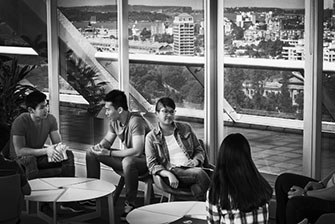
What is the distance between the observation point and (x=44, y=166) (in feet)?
24.6

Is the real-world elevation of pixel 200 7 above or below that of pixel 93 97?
above

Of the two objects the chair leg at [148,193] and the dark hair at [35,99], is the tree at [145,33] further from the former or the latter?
the chair leg at [148,193]

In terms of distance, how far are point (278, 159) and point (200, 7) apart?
73.5 inches

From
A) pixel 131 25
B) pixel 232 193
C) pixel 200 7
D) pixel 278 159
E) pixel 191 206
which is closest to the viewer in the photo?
pixel 232 193

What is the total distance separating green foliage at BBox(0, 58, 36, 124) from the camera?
9.20 metres

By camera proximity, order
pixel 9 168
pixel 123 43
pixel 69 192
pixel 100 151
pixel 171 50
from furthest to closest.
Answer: pixel 123 43 < pixel 171 50 < pixel 100 151 < pixel 69 192 < pixel 9 168

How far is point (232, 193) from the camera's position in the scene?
4.25m

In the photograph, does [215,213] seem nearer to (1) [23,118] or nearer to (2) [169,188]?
(2) [169,188]

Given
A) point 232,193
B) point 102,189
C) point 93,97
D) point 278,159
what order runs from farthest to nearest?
point 93,97 < point 278,159 < point 102,189 < point 232,193

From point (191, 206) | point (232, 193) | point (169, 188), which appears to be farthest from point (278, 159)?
point (232, 193)

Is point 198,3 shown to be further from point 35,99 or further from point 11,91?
point 11,91

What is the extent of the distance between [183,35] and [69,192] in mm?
2412

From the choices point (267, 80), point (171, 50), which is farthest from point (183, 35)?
point (267, 80)

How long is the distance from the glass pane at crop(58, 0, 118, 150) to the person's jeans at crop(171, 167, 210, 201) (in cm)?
225
